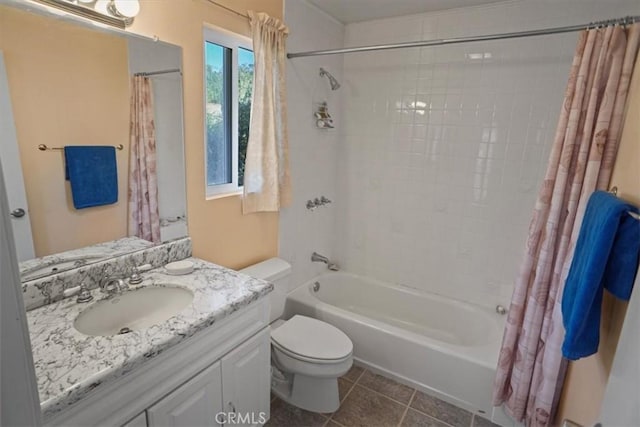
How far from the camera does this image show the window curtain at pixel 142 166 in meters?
1.45

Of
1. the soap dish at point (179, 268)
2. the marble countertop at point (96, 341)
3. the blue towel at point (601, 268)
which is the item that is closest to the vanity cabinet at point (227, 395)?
the marble countertop at point (96, 341)

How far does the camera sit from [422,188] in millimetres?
2600

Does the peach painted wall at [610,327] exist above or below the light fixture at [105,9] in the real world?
below

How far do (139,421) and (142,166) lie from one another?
1.00 m

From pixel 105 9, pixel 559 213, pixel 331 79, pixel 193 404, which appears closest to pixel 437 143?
pixel 331 79

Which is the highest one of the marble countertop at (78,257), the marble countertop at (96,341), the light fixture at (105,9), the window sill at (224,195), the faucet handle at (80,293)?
the light fixture at (105,9)

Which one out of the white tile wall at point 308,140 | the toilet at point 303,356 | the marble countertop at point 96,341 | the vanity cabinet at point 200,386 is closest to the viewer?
the marble countertop at point 96,341

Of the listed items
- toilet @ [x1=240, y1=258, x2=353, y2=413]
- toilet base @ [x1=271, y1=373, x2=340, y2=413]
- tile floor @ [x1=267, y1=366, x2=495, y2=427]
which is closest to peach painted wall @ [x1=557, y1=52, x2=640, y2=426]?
tile floor @ [x1=267, y1=366, x2=495, y2=427]

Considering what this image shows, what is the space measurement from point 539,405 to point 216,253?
72.8 inches

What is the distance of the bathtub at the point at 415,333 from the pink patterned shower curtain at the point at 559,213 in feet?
0.56

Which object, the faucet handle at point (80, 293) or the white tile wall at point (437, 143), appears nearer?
the faucet handle at point (80, 293)

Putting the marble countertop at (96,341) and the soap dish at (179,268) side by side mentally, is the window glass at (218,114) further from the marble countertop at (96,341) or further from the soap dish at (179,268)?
the marble countertop at (96,341)

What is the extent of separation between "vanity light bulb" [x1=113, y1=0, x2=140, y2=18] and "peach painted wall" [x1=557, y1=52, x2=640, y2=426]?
190 cm

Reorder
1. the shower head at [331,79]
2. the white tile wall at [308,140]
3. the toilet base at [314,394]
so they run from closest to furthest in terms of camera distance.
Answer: the toilet base at [314,394] → the white tile wall at [308,140] → the shower head at [331,79]
